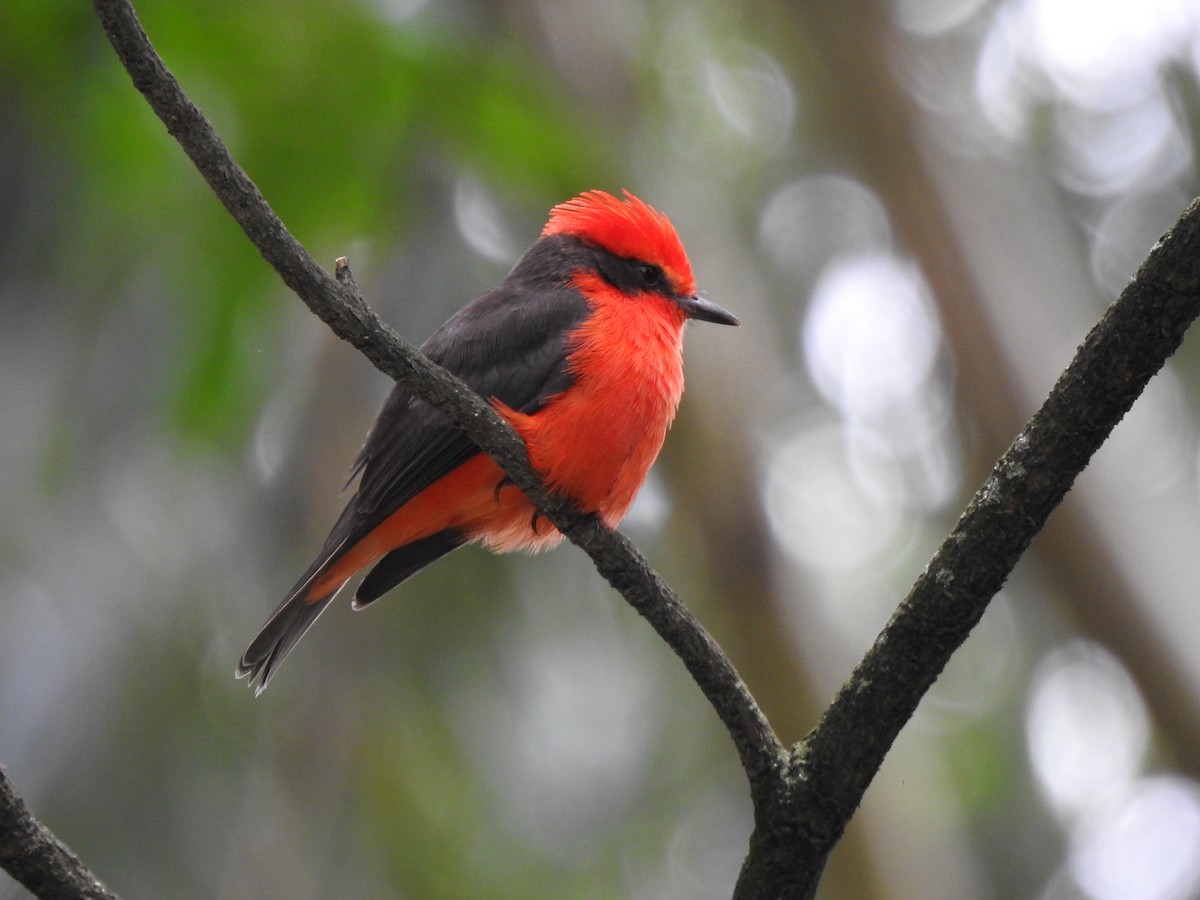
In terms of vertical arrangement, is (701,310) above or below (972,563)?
above

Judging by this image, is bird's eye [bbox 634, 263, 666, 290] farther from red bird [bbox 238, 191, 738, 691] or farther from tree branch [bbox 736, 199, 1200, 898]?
tree branch [bbox 736, 199, 1200, 898]

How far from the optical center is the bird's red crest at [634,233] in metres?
5.41

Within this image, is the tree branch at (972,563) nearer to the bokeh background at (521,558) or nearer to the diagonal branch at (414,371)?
the diagonal branch at (414,371)

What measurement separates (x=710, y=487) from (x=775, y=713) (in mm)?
1232

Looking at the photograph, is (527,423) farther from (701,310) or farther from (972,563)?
(972,563)

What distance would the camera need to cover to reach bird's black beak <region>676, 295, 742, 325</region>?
539cm

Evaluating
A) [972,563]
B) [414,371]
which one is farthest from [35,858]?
[972,563]

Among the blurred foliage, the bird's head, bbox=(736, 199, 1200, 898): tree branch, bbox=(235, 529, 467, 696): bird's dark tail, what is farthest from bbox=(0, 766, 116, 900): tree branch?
the bird's head

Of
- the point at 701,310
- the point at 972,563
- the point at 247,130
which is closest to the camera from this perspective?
the point at 972,563

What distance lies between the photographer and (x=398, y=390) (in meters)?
5.09

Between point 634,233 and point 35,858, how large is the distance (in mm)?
3522

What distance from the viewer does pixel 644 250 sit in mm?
5402

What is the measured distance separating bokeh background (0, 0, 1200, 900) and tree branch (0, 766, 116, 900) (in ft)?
8.38

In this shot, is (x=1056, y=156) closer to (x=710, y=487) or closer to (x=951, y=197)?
(x=951, y=197)
